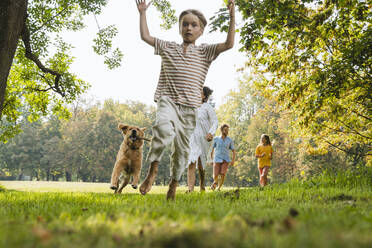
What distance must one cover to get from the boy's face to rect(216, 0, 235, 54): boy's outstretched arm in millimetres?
377

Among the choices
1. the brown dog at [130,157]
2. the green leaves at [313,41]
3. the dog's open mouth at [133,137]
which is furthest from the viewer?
the dog's open mouth at [133,137]

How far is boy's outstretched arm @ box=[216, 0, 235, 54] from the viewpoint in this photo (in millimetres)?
4012

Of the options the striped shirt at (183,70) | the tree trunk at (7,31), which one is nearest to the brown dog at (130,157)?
the tree trunk at (7,31)

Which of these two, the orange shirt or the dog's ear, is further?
the orange shirt

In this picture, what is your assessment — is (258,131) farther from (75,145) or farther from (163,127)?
(163,127)

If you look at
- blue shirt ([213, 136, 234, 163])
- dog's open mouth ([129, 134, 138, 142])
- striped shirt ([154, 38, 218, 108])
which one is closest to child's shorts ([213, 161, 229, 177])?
blue shirt ([213, 136, 234, 163])

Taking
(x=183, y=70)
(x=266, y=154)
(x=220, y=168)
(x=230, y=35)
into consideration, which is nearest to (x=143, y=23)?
(x=183, y=70)

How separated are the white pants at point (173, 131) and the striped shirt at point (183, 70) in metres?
0.12

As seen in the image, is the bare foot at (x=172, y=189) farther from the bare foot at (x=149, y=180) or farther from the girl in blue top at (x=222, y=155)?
the girl in blue top at (x=222, y=155)

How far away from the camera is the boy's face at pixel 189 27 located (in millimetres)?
4121

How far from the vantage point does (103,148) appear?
51250 millimetres

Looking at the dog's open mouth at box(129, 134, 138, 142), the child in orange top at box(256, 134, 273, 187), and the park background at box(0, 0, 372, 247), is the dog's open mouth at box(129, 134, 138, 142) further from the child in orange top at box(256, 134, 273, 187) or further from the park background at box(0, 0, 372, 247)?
the child in orange top at box(256, 134, 273, 187)

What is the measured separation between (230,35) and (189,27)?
0.57 m

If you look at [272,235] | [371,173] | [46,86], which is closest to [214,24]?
[371,173]
